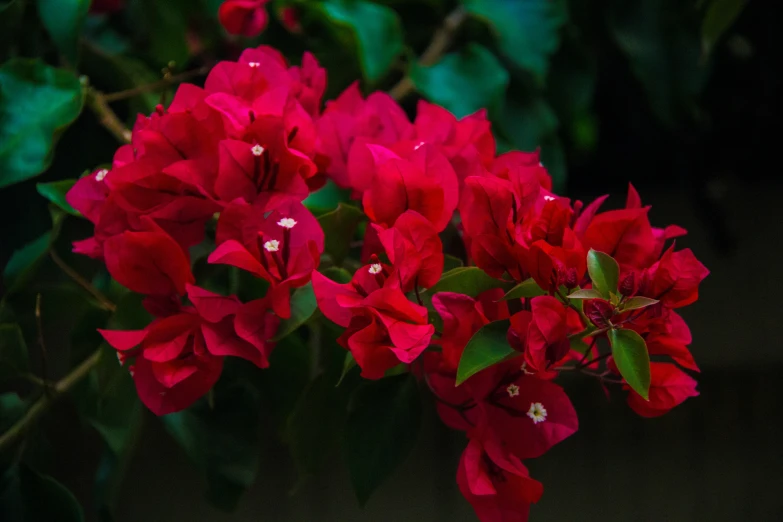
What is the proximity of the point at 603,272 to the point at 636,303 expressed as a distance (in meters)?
0.02

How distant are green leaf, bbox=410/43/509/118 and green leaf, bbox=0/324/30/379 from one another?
1.38 ft

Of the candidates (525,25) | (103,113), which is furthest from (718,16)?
(103,113)

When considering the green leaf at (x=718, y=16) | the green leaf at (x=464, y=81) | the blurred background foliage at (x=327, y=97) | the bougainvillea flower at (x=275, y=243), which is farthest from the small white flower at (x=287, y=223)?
the green leaf at (x=718, y=16)

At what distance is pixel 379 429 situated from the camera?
38cm

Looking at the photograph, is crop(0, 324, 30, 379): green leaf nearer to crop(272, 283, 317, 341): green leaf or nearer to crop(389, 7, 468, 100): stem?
crop(272, 283, 317, 341): green leaf

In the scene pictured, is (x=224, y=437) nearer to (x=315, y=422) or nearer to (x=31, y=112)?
(x=315, y=422)

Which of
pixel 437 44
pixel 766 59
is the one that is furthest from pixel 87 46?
pixel 766 59

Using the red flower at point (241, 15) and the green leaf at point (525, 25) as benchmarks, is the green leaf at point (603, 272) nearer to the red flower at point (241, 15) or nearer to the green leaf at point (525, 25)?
the red flower at point (241, 15)

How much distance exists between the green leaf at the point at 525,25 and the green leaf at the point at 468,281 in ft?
1.43

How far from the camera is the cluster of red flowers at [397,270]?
0.31 m

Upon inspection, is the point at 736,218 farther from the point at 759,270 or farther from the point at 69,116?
the point at 69,116

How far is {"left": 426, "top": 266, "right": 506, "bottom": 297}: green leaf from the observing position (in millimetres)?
346

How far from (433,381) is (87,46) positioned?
20.4 inches

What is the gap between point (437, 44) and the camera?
2.58 feet
